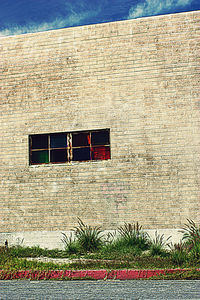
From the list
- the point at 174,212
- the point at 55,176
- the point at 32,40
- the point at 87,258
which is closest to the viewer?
the point at 87,258

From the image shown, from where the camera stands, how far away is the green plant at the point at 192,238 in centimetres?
843

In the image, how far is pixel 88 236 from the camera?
9.99 meters

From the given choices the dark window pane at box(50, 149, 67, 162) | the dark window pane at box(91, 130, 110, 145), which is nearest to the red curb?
the dark window pane at box(50, 149, 67, 162)

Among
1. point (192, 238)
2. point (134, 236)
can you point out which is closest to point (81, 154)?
point (134, 236)

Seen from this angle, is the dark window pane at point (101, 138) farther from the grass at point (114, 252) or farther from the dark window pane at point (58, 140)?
the grass at point (114, 252)

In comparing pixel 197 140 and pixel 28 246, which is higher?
pixel 197 140

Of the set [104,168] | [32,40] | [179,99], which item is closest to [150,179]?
[104,168]

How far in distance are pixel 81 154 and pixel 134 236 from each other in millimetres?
2999

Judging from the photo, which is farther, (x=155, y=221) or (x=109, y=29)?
(x=109, y=29)

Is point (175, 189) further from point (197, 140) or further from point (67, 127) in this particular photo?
point (67, 127)

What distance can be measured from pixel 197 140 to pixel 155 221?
2.61 meters

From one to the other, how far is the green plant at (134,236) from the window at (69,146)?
7.20 ft

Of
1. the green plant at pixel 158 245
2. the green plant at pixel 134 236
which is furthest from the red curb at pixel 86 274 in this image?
the green plant at pixel 134 236

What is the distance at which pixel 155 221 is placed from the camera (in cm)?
1012
